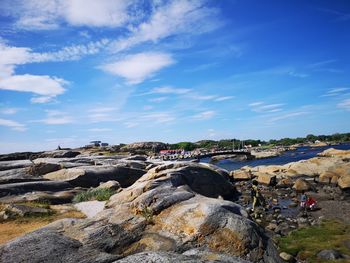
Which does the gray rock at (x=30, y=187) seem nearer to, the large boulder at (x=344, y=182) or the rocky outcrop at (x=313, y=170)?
the large boulder at (x=344, y=182)

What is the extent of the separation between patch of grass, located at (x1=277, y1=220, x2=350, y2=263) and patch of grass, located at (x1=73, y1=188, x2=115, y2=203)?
12.2 metres

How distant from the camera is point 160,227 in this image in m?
11.4

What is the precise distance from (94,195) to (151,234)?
15.5m

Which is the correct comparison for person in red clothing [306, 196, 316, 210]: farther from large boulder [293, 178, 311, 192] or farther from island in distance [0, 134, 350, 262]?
large boulder [293, 178, 311, 192]

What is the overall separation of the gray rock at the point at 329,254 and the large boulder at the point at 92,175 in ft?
67.5

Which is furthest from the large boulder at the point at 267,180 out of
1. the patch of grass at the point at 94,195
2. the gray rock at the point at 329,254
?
the gray rock at the point at 329,254

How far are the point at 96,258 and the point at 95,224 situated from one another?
3.13 meters

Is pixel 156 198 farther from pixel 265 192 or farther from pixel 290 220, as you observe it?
pixel 265 192

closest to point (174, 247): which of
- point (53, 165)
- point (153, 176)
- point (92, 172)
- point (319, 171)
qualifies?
point (153, 176)

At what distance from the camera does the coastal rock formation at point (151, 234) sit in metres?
8.52

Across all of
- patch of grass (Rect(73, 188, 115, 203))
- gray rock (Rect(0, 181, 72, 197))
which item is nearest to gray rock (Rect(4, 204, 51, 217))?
patch of grass (Rect(73, 188, 115, 203))

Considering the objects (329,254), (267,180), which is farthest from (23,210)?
(267,180)

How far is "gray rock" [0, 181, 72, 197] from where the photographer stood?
25516mm

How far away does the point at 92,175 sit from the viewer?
32594 mm
